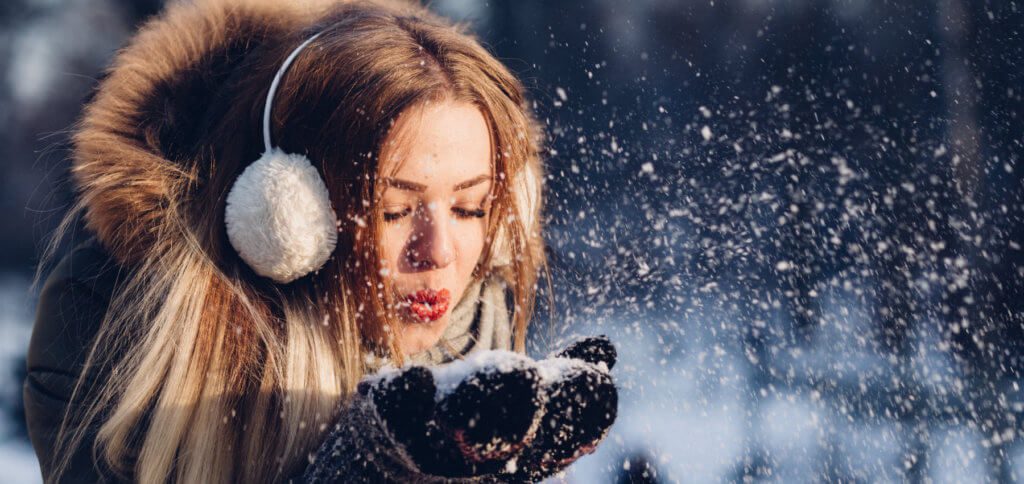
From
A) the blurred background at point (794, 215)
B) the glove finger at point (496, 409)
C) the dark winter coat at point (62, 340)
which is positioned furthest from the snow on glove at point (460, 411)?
the blurred background at point (794, 215)

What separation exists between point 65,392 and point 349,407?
25.8 inches

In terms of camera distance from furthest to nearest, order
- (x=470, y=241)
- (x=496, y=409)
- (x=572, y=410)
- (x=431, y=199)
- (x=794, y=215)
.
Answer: (x=794, y=215) → (x=470, y=241) → (x=431, y=199) → (x=572, y=410) → (x=496, y=409)

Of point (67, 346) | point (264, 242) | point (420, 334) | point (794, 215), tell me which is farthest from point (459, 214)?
point (794, 215)

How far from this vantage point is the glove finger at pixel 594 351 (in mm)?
1315

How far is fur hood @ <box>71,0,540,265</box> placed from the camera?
150 cm

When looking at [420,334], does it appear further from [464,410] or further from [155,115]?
[155,115]

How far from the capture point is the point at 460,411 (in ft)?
3.43

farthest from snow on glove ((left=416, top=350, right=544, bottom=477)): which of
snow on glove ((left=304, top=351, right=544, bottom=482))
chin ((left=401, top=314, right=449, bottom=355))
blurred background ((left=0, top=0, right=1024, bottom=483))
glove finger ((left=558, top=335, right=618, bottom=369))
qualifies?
blurred background ((left=0, top=0, right=1024, bottom=483))

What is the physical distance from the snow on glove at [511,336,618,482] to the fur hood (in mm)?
631

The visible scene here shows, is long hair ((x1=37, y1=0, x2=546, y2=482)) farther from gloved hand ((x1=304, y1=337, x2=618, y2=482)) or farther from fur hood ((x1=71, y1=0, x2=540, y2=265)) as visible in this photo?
gloved hand ((x1=304, y1=337, x2=618, y2=482))

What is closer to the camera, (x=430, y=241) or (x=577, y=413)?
(x=577, y=413)

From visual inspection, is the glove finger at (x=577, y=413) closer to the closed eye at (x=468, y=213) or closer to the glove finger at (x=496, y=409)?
the glove finger at (x=496, y=409)

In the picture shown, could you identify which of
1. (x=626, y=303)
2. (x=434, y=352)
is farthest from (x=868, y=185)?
→ (x=434, y=352)

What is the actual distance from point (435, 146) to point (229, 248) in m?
0.45
